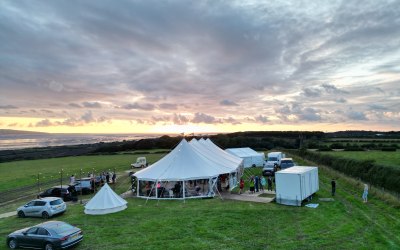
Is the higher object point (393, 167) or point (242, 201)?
point (393, 167)

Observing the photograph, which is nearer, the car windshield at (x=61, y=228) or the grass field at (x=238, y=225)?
the car windshield at (x=61, y=228)

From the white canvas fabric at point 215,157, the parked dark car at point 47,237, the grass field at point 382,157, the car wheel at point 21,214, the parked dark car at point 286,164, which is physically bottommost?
the car wheel at point 21,214

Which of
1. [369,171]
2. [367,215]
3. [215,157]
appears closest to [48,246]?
[367,215]

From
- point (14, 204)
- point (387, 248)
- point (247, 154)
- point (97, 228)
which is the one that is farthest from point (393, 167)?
point (14, 204)

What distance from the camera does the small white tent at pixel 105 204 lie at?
63.3 feet

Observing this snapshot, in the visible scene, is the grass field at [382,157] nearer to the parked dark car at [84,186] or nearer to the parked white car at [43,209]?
the parked dark car at [84,186]

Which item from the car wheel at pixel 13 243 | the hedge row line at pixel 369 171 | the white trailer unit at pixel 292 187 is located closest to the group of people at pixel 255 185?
the white trailer unit at pixel 292 187

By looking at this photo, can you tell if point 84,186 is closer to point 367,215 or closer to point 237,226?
point 237,226

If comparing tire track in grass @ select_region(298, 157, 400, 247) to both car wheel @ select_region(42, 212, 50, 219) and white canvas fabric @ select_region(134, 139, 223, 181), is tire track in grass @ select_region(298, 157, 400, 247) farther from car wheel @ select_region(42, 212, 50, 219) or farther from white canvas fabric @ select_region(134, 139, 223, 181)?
car wheel @ select_region(42, 212, 50, 219)

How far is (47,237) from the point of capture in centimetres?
1253

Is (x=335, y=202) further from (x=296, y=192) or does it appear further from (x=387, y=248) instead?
(x=387, y=248)

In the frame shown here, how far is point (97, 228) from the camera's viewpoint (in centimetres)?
1614

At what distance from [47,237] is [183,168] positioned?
13.0m

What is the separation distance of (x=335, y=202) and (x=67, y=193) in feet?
65.6
